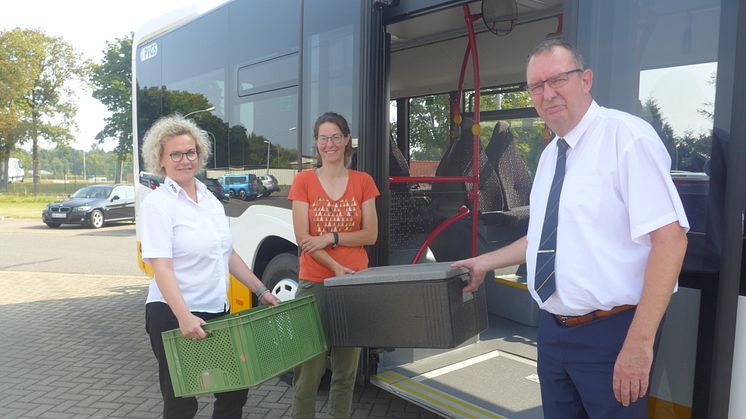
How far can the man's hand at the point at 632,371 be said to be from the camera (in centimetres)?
163

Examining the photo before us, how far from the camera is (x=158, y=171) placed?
2650 millimetres

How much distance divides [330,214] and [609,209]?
147 cm

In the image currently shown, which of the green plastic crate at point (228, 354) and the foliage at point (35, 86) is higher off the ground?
the foliage at point (35, 86)

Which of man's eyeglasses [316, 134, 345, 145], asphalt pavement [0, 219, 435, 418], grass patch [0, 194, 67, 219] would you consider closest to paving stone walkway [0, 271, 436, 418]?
asphalt pavement [0, 219, 435, 418]

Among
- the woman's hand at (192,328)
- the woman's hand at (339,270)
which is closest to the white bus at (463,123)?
the woman's hand at (339,270)

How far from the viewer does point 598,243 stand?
1704 mm

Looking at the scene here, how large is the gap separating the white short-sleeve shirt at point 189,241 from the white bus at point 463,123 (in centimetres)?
99

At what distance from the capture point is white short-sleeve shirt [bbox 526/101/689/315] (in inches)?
63.0

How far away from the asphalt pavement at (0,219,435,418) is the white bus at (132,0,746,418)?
764 millimetres

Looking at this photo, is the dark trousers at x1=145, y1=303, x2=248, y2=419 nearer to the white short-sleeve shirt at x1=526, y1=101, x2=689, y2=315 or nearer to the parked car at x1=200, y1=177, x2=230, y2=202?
the white short-sleeve shirt at x1=526, y1=101, x2=689, y2=315

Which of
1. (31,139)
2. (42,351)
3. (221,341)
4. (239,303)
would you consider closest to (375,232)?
(221,341)

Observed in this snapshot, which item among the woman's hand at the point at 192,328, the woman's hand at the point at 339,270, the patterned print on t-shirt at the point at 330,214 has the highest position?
the patterned print on t-shirt at the point at 330,214

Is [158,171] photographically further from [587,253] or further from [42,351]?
[42,351]

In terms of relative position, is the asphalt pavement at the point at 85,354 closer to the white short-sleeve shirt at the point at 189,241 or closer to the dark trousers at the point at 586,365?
the white short-sleeve shirt at the point at 189,241
